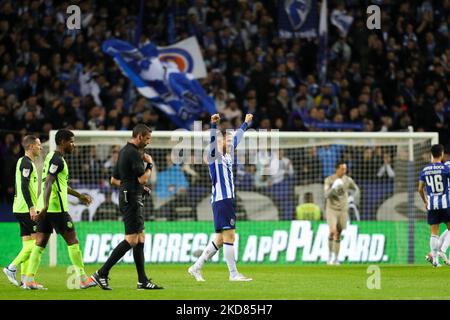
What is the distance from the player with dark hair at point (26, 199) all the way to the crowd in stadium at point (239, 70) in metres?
6.84

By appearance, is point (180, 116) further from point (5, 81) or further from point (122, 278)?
point (122, 278)

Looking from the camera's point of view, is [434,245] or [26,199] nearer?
[26,199]

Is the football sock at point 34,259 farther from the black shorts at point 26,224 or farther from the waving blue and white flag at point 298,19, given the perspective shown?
the waving blue and white flag at point 298,19

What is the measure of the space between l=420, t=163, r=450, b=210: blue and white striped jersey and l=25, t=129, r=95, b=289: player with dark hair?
24.7 feet

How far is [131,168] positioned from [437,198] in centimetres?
754

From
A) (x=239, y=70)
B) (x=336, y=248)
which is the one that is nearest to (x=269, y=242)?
(x=336, y=248)

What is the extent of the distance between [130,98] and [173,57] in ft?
4.87

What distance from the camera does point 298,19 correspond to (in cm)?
2577

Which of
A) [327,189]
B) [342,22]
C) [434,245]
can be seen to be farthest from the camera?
[342,22]

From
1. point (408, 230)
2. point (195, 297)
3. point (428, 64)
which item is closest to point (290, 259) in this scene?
point (408, 230)

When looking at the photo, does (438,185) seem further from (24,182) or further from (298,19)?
(298,19)

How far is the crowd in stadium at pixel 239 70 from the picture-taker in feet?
75.8

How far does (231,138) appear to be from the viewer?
14.5 meters

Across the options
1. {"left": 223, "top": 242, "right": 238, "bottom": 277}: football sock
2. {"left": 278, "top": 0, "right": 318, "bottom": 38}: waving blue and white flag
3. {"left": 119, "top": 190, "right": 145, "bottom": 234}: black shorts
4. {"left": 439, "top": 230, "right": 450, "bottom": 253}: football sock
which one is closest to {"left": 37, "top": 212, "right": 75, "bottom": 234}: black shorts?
{"left": 119, "top": 190, "right": 145, "bottom": 234}: black shorts
